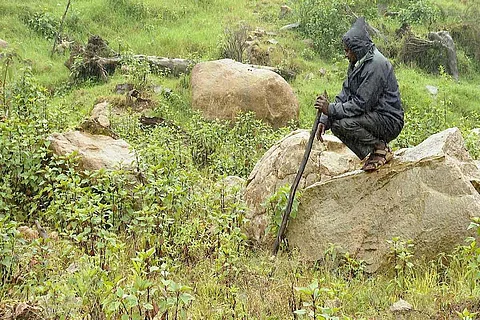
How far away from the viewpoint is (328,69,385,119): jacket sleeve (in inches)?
230

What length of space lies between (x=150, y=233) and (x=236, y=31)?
34.1 feet

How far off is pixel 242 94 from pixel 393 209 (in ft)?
21.6

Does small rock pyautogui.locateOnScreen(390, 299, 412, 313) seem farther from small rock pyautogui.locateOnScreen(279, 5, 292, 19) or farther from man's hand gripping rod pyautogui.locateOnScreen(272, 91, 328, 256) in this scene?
small rock pyautogui.locateOnScreen(279, 5, 292, 19)

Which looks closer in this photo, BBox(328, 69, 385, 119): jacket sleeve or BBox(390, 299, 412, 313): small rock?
BBox(390, 299, 412, 313): small rock

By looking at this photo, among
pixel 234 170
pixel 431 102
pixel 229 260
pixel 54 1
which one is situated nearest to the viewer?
pixel 229 260

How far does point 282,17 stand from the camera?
18531mm

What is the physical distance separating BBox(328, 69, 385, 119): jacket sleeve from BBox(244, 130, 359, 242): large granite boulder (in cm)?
113

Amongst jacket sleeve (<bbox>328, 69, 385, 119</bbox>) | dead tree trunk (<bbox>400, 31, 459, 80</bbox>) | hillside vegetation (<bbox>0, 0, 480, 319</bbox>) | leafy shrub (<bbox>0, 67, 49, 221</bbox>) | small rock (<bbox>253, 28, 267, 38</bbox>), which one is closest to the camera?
hillside vegetation (<bbox>0, 0, 480, 319</bbox>)

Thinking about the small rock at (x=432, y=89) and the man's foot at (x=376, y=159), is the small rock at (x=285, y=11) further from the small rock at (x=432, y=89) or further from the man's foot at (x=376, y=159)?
the man's foot at (x=376, y=159)

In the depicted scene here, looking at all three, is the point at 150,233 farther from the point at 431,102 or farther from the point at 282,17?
the point at 282,17

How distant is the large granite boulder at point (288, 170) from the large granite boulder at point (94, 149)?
141 cm

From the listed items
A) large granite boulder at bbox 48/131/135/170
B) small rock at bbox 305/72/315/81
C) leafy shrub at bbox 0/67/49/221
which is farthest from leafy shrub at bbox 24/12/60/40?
leafy shrub at bbox 0/67/49/221

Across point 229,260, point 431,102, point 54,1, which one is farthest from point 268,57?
point 229,260

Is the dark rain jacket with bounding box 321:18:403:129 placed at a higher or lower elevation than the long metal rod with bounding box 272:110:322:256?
higher
